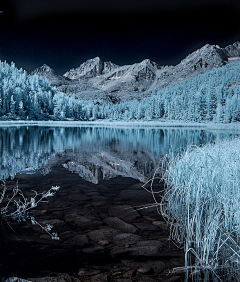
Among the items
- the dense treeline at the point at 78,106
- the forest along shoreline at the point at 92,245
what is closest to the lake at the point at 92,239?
the forest along shoreline at the point at 92,245

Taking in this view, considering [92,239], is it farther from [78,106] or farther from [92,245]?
[78,106]

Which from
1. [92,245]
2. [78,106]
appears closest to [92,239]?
[92,245]

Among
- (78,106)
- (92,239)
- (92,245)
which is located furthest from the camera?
(78,106)

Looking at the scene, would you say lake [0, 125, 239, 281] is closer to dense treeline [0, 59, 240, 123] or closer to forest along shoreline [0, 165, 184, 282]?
forest along shoreline [0, 165, 184, 282]

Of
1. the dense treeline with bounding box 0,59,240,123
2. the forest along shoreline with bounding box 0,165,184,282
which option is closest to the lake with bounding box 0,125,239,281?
the forest along shoreline with bounding box 0,165,184,282

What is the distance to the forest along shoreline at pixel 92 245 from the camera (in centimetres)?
368

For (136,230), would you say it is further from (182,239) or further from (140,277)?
(140,277)

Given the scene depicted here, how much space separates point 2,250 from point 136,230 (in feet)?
9.03

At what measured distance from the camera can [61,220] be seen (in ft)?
18.2

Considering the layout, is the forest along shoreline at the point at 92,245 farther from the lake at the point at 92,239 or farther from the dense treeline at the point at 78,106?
the dense treeline at the point at 78,106

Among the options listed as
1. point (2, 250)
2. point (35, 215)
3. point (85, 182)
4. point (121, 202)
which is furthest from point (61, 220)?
point (85, 182)

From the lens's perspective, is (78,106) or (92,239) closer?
(92,239)

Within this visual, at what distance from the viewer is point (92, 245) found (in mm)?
4535

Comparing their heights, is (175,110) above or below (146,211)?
above
